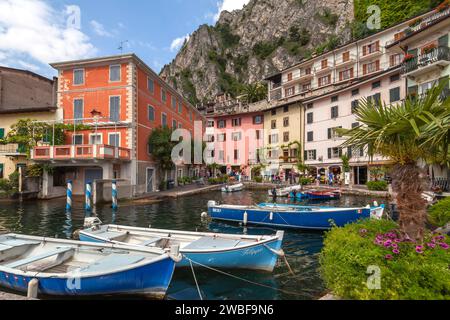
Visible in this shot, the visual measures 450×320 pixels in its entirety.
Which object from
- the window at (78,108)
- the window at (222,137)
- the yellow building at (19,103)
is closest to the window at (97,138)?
the window at (78,108)

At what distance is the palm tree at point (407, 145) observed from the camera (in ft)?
19.0

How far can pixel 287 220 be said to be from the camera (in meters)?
15.5

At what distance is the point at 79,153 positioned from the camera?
2592 centimetres

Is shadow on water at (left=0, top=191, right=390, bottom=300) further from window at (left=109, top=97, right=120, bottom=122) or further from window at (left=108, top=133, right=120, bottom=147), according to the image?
window at (left=109, top=97, right=120, bottom=122)

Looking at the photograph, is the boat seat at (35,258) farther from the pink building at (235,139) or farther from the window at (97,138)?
the pink building at (235,139)

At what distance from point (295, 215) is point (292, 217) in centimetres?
23

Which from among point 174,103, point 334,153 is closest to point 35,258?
point 174,103

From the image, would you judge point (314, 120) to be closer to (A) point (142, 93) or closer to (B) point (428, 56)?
(B) point (428, 56)

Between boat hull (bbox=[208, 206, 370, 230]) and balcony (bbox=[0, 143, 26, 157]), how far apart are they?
81.3 feet

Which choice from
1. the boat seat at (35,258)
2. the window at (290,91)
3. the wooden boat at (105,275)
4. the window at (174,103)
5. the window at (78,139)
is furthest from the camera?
the window at (290,91)

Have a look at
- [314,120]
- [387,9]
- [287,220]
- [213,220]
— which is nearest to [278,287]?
[287,220]

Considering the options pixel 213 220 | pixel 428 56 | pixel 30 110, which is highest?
pixel 428 56

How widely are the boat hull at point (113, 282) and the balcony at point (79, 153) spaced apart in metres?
19.3
